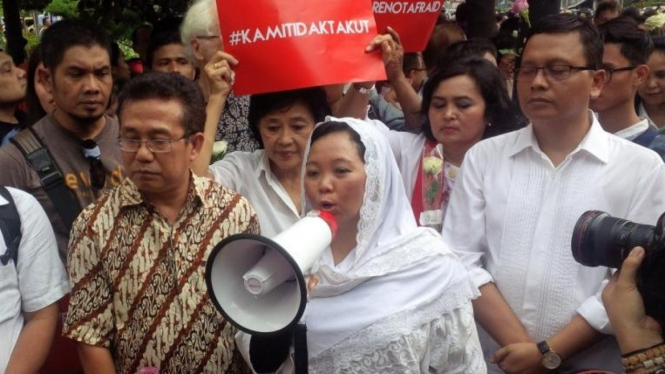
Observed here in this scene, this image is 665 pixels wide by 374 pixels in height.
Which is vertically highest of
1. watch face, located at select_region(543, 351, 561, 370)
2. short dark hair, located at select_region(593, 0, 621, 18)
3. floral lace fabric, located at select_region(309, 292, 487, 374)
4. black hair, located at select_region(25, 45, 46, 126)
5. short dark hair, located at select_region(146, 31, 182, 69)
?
short dark hair, located at select_region(593, 0, 621, 18)

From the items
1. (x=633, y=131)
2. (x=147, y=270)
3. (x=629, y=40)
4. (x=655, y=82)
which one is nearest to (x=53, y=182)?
(x=147, y=270)

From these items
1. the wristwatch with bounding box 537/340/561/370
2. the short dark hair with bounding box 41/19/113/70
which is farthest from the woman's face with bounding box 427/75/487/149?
the short dark hair with bounding box 41/19/113/70

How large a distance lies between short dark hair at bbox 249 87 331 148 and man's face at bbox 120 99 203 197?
64cm

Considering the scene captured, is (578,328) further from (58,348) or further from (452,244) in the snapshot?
(58,348)

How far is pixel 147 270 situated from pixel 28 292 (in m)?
0.47

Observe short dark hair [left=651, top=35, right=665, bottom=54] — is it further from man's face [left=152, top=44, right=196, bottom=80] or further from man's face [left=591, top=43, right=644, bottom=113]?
man's face [left=152, top=44, right=196, bottom=80]

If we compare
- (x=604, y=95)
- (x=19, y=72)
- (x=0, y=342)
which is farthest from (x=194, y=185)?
(x=19, y=72)

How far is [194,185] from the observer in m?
2.67

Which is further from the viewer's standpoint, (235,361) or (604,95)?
(604,95)

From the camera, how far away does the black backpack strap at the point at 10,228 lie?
2611 millimetres

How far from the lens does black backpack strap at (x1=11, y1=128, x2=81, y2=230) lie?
10.4 ft

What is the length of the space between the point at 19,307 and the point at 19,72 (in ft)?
8.97

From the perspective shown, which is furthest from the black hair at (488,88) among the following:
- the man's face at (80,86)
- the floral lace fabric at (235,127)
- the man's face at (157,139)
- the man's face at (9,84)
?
the man's face at (9,84)

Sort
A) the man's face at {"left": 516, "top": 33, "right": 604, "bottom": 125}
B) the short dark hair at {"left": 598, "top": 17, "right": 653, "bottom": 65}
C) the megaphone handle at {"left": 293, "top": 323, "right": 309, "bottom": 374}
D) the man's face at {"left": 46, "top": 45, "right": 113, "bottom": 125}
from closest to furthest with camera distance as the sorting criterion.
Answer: the megaphone handle at {"left": 293, "top": 323, "right": 309, "bottom": 374}
the man's face at {"left": 516, "top": 33, "right": 604, "bottom": 125}
the man's face at {"left": 46, "top": 45, "right": 113, "bottom": 125}
the short dark hair at {"left": 598, "top": 17, "right": 653, "bottom": 65}
